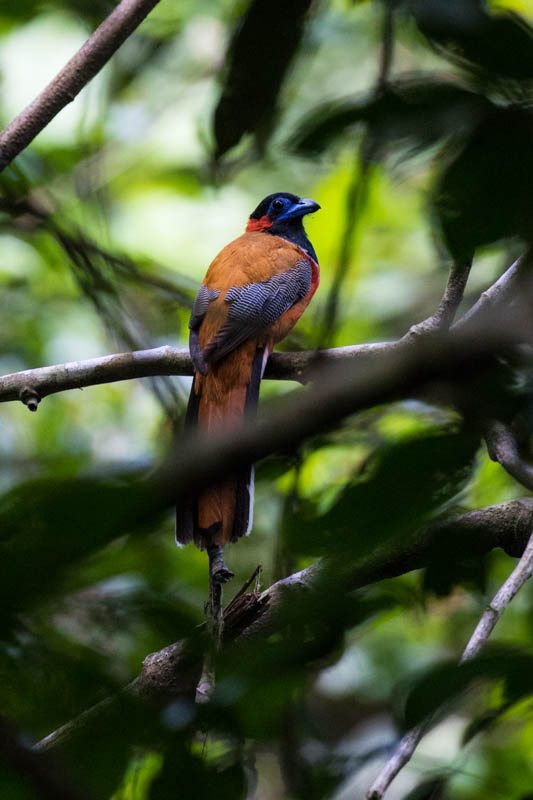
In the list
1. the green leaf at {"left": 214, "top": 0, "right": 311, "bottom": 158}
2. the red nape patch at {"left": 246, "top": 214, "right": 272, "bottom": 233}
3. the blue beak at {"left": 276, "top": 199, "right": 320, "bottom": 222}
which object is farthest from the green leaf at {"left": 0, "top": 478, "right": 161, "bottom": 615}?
the red nape patch at {"left": 246, "top": 214, "right": 272, "bottom": 233}

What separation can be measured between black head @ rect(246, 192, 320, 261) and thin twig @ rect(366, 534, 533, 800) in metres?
2.90

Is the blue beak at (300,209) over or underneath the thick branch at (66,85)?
underneath

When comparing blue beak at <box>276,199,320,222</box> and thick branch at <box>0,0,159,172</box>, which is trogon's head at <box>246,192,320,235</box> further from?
thick branch at <box>0,0,159,172</box>

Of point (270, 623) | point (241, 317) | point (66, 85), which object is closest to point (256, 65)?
point (270, 623)

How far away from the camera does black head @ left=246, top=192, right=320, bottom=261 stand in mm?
4273

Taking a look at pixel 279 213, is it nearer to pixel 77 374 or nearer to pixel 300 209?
pixel 300 209

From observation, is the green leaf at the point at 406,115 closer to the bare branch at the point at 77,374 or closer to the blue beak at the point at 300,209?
the bare branch at the point at 77,374

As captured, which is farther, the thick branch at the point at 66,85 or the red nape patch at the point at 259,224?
the red nape patch at the point at 259,224

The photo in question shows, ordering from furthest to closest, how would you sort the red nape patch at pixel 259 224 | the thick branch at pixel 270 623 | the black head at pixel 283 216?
the red nape patch at pixel 259 224, the black head at pixel 283 216, the thick branch at pixel 270 623

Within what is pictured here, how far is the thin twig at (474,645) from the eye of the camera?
78 cm

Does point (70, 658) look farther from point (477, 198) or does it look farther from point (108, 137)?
point (108, 137)

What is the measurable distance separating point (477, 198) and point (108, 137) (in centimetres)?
283

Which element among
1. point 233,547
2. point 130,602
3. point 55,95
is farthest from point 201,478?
point 233,547

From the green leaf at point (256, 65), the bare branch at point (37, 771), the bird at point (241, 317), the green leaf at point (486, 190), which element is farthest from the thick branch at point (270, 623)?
the bird at point (241, 317)
